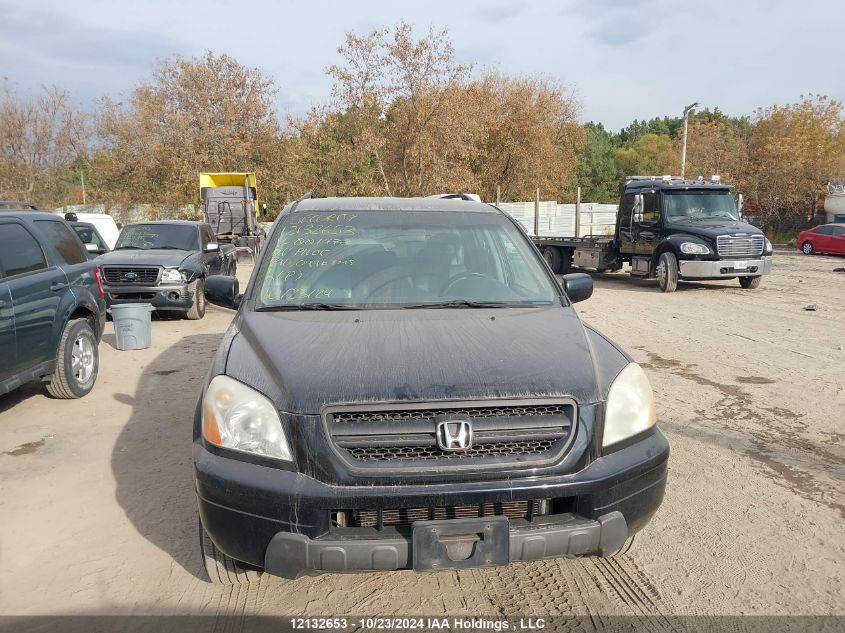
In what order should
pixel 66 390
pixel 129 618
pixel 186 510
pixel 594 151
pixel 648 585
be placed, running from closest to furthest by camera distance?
pixel 129 618, pixel 648 585, pixel 186 510, pixel 66 390, pixel 594 151

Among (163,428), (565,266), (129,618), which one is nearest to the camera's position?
(129,618)

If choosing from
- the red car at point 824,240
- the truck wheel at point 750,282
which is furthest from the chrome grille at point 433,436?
the red car at point 824,240

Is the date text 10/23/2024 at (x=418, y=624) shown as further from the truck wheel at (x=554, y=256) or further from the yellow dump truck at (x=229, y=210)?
the yellow dump truck at (x=229, y=210)

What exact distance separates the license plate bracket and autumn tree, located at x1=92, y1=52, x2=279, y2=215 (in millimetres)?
31683

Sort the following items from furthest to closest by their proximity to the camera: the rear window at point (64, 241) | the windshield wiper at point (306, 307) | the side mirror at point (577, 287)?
the rear window at point (64, 241), the side mirror at point (577, 287), the windshield wiper at point (306, 307)

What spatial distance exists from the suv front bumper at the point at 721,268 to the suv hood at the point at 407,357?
11.8 meters

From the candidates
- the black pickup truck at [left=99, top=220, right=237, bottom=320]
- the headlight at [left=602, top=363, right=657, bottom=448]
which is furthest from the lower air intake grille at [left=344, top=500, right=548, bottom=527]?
the black pickup truck at [left=99, top=220, right=237, bottom=320]

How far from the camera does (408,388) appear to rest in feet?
8.04

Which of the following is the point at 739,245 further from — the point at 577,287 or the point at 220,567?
the point at 220,567

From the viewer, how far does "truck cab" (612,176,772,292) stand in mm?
13836

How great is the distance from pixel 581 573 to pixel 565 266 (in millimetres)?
15867

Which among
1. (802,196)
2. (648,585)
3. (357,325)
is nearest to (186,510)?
(357,325)

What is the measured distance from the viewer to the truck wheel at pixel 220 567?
282 centimetres

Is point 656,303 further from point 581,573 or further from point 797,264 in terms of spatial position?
point 797,264
